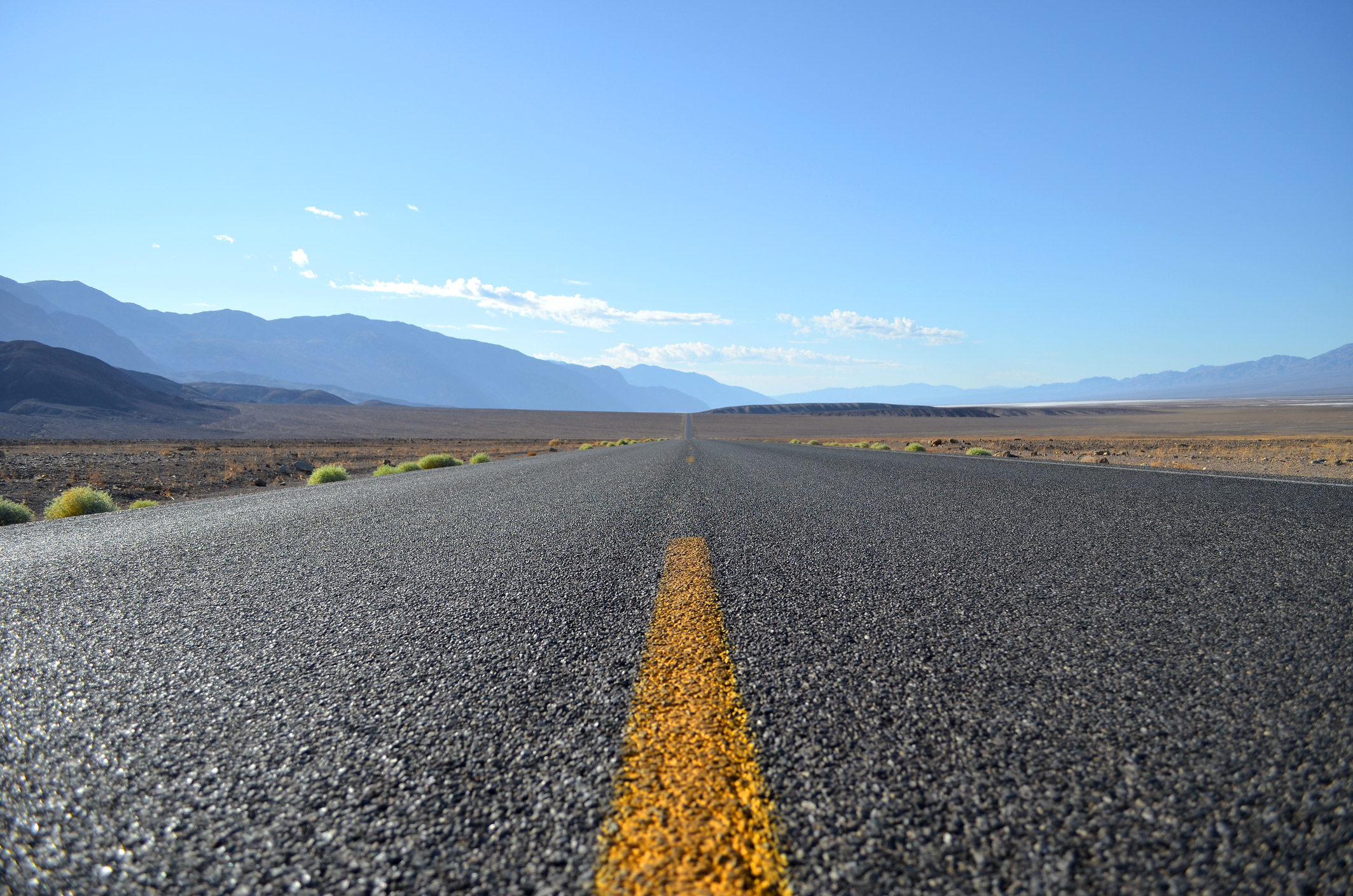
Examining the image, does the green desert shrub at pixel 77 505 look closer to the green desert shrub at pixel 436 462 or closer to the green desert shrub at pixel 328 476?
the green desert shrub at pixel 328 476

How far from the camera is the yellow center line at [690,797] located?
2.48 feet

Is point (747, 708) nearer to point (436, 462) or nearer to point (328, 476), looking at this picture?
point (328, 476)

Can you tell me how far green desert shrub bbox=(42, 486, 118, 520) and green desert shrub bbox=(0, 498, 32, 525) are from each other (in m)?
0.39

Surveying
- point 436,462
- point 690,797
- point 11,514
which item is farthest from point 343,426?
point 690,797

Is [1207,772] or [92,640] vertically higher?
[1207,772]

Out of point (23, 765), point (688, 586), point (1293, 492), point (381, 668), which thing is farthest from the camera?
point (1293, 492)

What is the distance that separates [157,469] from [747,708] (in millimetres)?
18848

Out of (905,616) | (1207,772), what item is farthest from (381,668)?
(1207,772)

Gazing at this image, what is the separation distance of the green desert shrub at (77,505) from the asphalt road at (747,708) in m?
5.44

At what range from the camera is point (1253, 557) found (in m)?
2.44

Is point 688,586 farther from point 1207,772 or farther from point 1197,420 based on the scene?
point 1197,420

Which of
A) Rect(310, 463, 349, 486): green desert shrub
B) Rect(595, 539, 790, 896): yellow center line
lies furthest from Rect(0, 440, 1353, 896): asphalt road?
Rect(310, 463, 349, 486): green desert shrub

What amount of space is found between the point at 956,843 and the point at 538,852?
1.86 feet

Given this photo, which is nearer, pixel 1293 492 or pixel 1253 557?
pixel 1253 557
